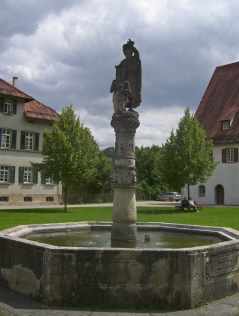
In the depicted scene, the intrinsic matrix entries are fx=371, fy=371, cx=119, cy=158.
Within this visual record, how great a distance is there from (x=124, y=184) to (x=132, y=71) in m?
2.93

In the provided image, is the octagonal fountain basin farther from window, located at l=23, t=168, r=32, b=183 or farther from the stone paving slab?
window, located at l=23, t=168, r=32, b=183

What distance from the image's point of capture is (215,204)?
140ft

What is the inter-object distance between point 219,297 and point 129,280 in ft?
6.05

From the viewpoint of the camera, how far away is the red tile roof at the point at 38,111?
38.9 m

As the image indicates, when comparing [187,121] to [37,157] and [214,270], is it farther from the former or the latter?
[214,270]

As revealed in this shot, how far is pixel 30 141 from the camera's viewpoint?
39.1m

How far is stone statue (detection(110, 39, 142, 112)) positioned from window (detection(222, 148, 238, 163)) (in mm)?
33538

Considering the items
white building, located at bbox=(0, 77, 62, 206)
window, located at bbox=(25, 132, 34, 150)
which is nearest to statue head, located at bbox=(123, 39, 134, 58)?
white building, located at bbox=(0, 77, 62, 206)

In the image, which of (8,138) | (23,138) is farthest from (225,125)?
(8,138)

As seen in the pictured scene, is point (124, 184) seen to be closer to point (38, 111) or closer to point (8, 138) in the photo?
point (8, 138)

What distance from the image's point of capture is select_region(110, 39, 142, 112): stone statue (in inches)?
370

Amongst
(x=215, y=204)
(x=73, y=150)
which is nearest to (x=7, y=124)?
(x=73, y=150)

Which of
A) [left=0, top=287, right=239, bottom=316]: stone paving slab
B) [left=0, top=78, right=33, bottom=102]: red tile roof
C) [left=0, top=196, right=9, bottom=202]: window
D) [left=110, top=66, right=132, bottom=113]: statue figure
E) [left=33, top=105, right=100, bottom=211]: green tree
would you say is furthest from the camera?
[left=0, top=196, right=9, bottom=202]: window

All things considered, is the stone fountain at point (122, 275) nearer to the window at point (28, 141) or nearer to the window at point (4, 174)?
the window at point (4, 174)
